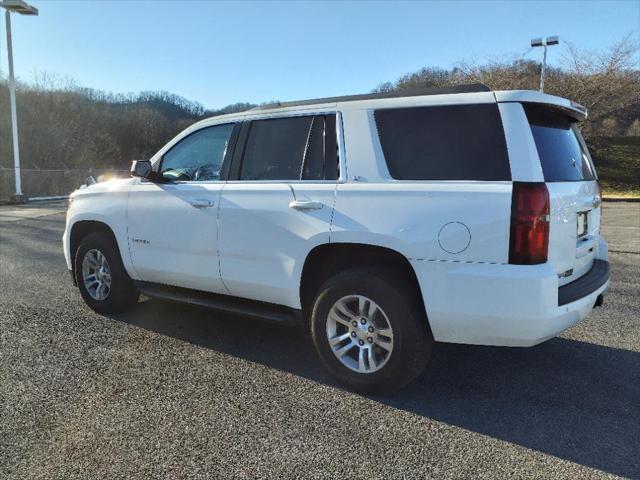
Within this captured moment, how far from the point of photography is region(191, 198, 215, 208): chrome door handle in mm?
4078

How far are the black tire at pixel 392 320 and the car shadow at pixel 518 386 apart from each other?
0.55 ft

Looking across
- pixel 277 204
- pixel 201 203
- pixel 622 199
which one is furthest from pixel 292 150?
pixel 622 199

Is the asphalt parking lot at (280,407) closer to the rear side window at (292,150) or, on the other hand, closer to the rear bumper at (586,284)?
the rear bumper at (586,284)

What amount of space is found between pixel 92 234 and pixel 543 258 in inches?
166

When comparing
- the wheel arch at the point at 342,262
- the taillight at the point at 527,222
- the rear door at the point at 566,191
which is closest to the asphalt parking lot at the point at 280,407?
the wheel arch at the point at 342,262

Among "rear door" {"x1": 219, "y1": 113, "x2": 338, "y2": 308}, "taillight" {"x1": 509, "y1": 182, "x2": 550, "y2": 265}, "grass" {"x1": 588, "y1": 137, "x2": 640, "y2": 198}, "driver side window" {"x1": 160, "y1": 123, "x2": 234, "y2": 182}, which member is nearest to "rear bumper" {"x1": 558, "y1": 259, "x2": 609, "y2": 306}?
"taillight" {"x1": 509, "y1": 182, "x2": 550, "y2": 265}

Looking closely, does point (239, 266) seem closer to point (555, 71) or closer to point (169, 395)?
point (169, 395)

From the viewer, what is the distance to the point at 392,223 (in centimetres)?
319

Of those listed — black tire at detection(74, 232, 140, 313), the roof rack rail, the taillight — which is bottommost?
black tire at detection(74, 232, 140, 313)

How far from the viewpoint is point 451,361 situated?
4.06 m

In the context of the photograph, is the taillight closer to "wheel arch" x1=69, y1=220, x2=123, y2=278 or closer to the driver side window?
the driver side window

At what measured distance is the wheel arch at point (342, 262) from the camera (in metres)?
3.33

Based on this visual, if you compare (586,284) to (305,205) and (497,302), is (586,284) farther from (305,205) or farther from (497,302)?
(305,205)

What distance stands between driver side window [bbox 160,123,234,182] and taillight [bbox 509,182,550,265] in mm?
2406
